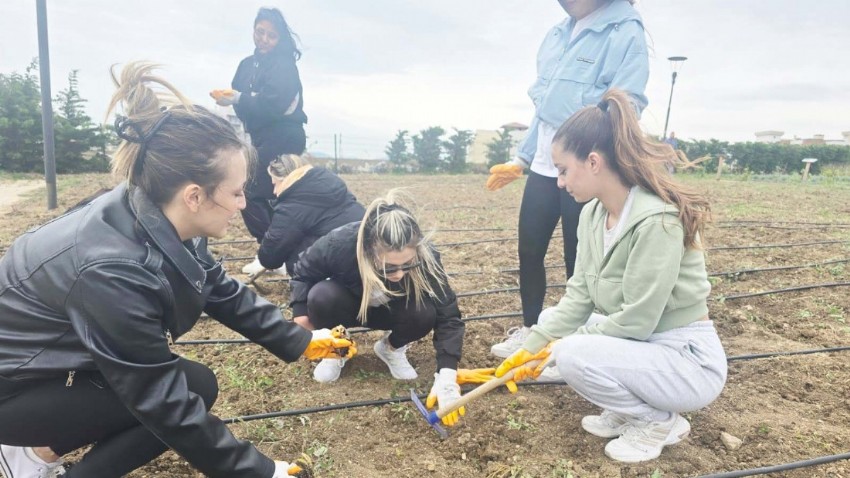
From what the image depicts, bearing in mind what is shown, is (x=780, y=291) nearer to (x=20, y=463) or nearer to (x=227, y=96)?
(x=227, y=96)

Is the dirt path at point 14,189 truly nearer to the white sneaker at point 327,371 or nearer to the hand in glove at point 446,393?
the white sneaker at point 327,371

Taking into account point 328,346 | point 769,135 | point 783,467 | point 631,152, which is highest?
point 769,135

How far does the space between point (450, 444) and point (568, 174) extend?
1.02 m

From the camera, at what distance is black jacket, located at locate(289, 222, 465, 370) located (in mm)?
2102

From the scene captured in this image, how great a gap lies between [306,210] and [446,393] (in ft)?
4.21

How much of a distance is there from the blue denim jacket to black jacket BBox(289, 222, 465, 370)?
32.5 inches

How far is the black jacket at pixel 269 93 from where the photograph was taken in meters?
3.12

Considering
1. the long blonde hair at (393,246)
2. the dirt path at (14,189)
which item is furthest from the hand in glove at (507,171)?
the dirt path at (14,189)

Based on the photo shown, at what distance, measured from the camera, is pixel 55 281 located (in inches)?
45.4

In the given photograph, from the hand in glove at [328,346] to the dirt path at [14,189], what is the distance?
6104 mm

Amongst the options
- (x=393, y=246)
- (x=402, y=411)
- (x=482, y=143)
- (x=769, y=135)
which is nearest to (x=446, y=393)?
(x=402, y=411)

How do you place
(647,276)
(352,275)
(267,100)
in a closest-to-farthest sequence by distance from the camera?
1. (647,276)
2. (352,275)
3. (267,100)

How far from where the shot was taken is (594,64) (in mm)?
2125

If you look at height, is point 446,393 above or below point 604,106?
below
